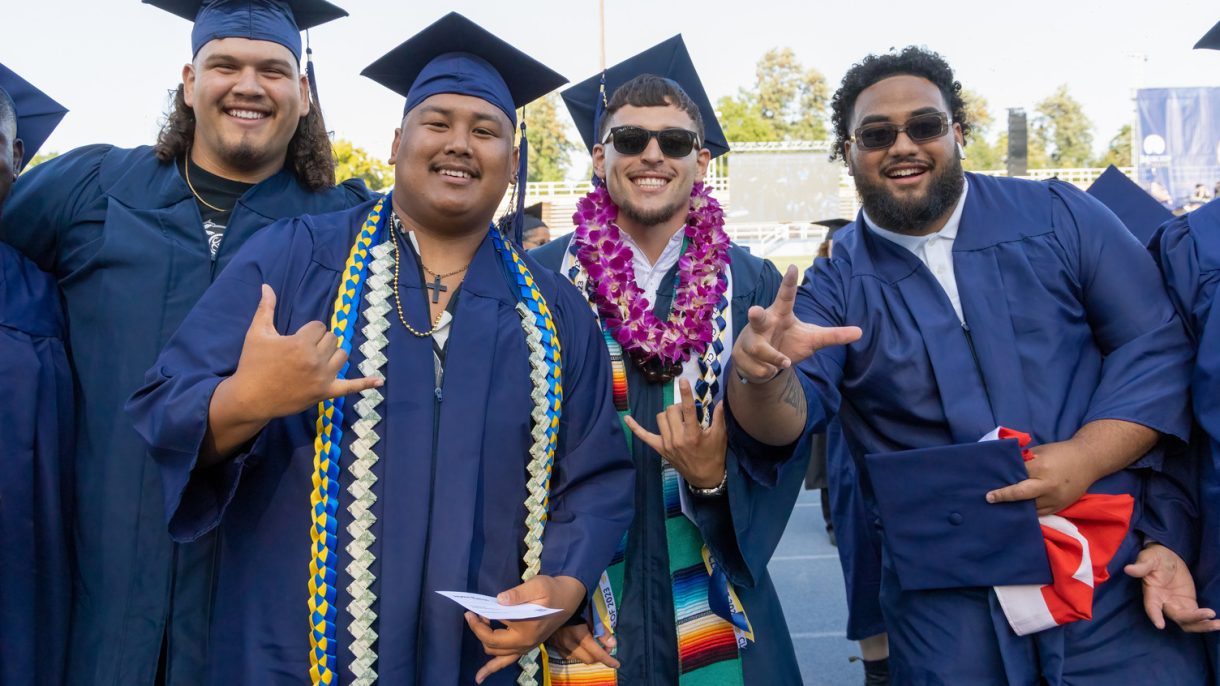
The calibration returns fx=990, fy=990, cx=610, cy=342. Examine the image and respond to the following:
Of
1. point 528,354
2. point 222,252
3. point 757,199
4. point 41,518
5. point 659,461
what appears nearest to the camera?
point 528,354

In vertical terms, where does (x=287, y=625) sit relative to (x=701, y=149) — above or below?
below

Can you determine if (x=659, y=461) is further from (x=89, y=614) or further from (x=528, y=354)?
(x=89, y=614)

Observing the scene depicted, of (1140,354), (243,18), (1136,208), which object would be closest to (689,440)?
(1140,354)

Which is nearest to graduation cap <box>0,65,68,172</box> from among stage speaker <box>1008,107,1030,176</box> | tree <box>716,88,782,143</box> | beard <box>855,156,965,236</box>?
beard <box>855,156,965,236</box>

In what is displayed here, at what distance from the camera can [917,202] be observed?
2787mm

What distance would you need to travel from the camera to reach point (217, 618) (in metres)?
2.16

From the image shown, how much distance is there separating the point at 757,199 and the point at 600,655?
29.3 m

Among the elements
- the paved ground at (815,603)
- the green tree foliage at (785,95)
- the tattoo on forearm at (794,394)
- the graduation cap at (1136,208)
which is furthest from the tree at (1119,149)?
the tattoo on forearm at (794,394)

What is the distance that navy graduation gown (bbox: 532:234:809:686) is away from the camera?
2824mm

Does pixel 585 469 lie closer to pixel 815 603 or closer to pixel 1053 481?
pixel 1053 481

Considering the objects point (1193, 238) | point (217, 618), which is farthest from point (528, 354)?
point (1193, 238)

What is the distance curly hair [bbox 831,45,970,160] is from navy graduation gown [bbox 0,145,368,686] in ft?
5.77

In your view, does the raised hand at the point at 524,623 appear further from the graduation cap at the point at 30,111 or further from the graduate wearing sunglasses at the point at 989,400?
the graduation cap at the point at 30,111

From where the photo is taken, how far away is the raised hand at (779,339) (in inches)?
87.7
